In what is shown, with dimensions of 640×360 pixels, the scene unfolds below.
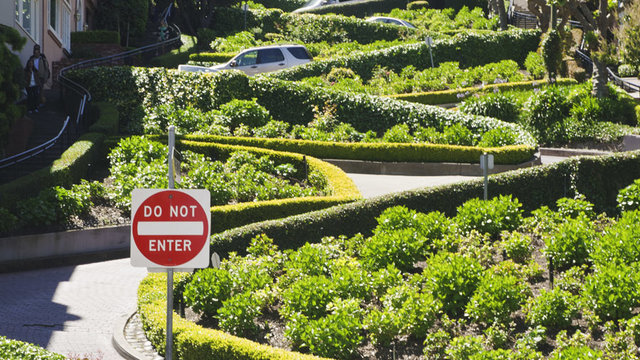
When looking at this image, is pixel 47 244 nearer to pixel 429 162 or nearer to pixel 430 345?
pixel 430 345

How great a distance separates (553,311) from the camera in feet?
37.2

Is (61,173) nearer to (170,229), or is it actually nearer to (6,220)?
(6,220)

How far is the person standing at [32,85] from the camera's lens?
25219mm

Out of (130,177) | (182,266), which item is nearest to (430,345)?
(182,266)

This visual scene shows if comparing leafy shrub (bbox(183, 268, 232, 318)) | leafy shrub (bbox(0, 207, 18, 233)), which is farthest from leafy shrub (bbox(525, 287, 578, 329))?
leafy shrub (bbox(0, 207, 18, 233))

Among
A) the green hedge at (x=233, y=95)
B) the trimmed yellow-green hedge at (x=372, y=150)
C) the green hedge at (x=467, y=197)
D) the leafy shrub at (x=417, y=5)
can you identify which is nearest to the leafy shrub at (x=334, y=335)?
the green hedge at (x=467, y=197)

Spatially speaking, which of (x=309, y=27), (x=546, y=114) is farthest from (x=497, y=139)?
(x=309, y=27)

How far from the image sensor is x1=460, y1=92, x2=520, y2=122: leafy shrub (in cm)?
2741

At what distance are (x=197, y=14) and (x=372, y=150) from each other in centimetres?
2523

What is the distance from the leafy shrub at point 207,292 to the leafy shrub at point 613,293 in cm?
478

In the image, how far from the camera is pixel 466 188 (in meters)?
16.7

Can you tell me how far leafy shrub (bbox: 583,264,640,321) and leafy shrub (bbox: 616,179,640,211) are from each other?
4.52 meters

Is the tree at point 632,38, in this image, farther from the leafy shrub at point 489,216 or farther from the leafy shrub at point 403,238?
the leafy shrub at point 403,238

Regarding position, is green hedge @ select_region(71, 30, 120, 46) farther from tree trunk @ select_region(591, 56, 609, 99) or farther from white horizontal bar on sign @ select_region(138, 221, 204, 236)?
white horizontal bar on sign @ select_region(138, 221, 204, 236)
